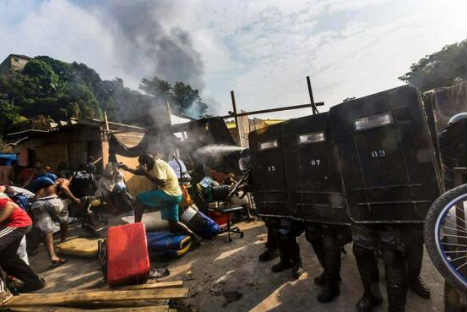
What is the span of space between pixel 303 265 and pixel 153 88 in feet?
186

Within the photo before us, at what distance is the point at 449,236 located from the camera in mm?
2076

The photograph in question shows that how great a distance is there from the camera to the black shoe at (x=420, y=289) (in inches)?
102

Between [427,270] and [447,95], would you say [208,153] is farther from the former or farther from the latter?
[447,95]

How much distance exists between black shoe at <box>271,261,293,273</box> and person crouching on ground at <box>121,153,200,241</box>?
214 cm

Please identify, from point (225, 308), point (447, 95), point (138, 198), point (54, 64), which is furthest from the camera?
point (54, 64)

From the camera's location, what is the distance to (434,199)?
1922 mm

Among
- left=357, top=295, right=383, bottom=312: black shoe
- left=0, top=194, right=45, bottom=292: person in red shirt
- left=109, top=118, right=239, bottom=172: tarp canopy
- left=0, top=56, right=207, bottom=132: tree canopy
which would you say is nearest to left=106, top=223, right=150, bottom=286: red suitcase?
left=0, top=194, right=45, bottom=292: person in red shirt

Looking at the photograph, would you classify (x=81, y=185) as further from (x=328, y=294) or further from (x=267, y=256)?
(x=328, y=294)

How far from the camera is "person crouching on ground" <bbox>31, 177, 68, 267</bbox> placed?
496 centimetres

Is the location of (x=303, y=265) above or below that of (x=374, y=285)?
below

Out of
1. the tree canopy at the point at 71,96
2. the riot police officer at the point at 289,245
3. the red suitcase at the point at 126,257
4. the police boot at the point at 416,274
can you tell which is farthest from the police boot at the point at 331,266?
the tree canopy at the point at 71,96

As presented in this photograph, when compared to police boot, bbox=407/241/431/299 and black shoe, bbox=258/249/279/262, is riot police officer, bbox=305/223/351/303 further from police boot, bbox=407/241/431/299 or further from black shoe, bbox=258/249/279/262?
black shoe, bbox=258/249/279/262

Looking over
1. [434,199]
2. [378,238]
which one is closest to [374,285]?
[378,238]

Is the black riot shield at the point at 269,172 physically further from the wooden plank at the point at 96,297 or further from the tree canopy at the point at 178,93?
the tree canopy at the point at 178,93
